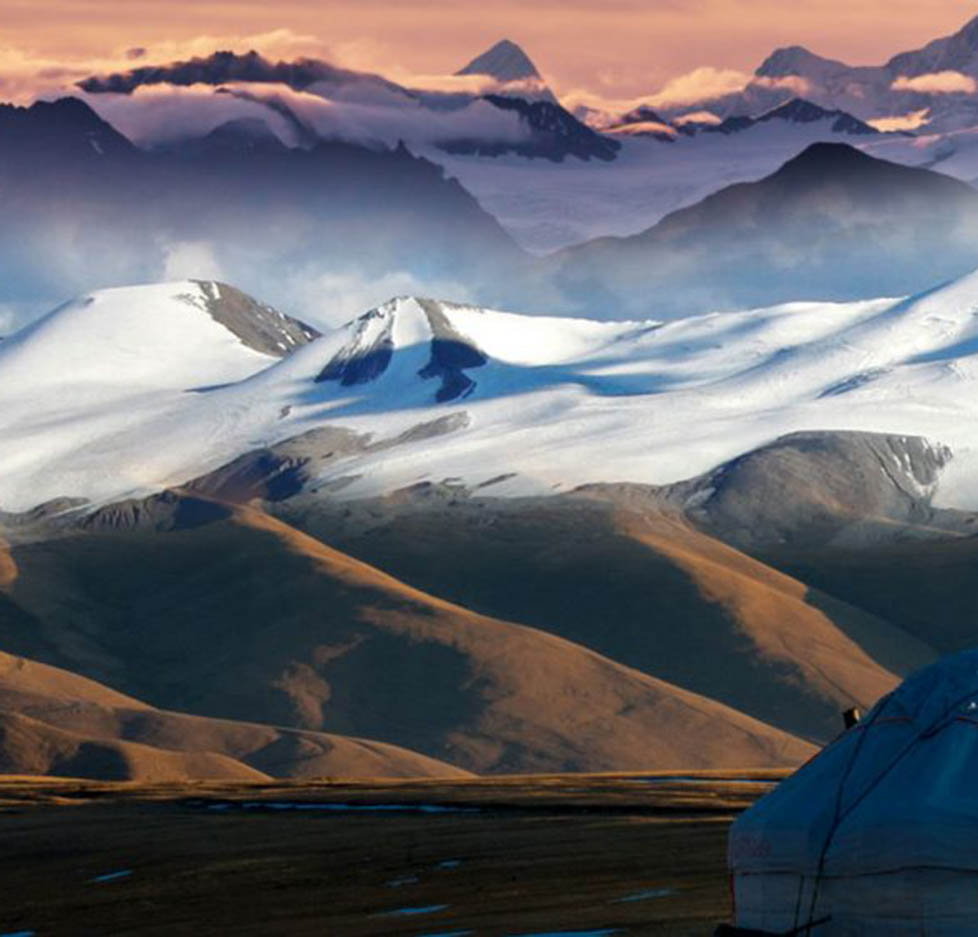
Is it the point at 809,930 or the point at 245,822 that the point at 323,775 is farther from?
the point at 809,930

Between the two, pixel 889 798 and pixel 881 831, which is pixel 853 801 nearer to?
pixel 889 798

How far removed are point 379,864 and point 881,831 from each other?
3479 cm

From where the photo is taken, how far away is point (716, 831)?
224 feet

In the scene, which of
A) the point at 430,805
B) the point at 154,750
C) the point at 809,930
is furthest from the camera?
the point at 154,750

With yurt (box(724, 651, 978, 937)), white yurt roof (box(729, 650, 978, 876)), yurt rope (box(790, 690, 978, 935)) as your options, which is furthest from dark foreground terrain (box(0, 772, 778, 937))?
yurt rope (box(790, 690, 978, 935))

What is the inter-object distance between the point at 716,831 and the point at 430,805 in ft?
120

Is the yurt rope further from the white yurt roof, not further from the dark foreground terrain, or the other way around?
the dark foreground terrain

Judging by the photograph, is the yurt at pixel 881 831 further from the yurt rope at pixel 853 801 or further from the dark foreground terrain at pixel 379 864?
the dark foreground terrain at pixel 379 864

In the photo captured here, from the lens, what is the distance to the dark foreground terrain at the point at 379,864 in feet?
159

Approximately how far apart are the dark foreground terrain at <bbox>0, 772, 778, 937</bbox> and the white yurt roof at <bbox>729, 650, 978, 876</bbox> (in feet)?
25.7

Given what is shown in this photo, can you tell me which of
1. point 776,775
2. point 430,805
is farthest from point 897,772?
point 776,775

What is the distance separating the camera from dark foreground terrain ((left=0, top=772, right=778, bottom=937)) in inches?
1909

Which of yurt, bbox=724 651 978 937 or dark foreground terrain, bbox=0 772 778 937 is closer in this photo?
yurt, bbox=724 651 978 937

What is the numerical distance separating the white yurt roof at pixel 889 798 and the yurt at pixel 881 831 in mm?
12
